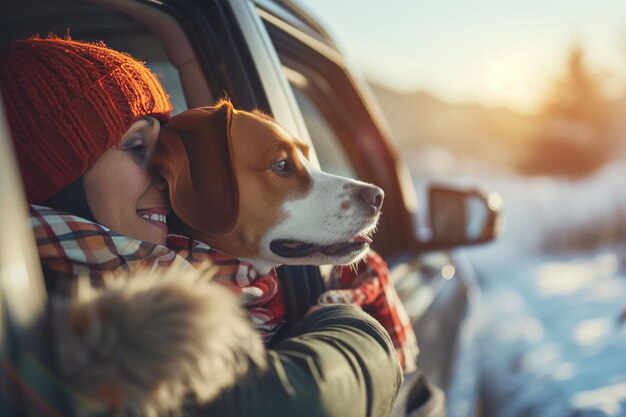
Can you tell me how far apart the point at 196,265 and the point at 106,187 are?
24 cm

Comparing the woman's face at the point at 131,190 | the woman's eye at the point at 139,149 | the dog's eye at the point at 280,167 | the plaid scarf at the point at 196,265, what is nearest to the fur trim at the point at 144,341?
the plaid scarf at the point at 196,265

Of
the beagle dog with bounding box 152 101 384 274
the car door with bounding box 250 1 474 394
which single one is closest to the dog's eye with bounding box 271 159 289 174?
the beagle dog with bounding box 152 101 384 274

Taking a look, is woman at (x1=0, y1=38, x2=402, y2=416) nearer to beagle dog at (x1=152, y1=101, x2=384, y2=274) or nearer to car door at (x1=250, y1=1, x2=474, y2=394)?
beagle dog at (x1=152, y1=101, x2=384, y2=274)

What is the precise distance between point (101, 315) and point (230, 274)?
0.63 meters

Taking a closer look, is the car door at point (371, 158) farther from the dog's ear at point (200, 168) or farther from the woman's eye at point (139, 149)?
the woman's eye at point (139, 149)

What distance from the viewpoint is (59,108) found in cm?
125

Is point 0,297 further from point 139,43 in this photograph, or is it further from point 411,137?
point 411,137

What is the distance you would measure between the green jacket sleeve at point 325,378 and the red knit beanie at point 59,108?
0.52m

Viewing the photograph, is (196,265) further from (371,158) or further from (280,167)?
(371,158)

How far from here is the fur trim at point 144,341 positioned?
31.7 inches

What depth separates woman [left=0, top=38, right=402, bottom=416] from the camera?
3.65 feet

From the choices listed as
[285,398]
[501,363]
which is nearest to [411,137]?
[501,363]

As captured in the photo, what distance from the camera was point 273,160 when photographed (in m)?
1.75

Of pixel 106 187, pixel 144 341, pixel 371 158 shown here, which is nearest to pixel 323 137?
pixel 371 158
